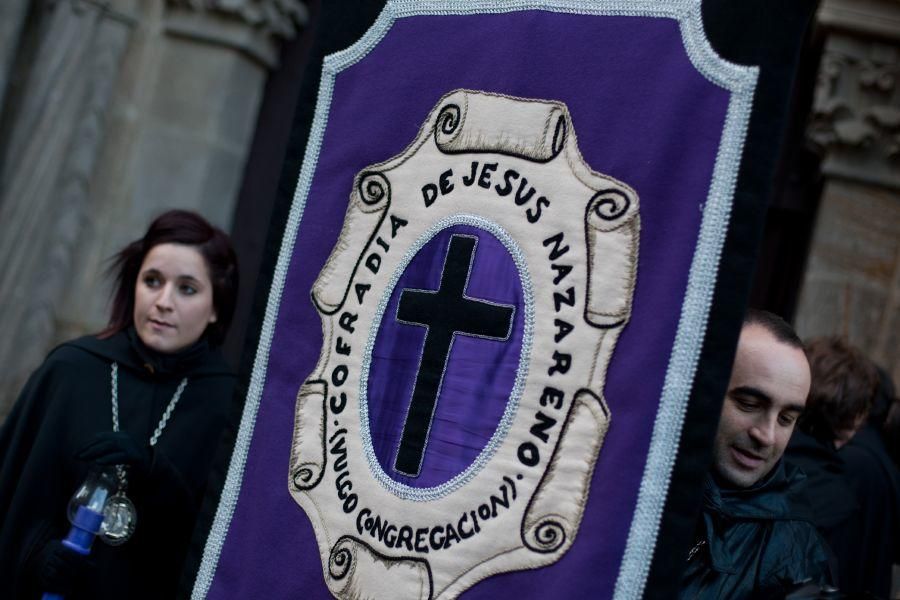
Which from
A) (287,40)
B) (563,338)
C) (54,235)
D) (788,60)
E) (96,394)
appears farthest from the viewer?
(287,40)

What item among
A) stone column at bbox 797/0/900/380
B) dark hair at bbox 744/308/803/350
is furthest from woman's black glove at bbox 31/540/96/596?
stone column at bbox 797/0/900/380

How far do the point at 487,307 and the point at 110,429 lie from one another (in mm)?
1354

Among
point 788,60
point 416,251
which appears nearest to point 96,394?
point 416,251

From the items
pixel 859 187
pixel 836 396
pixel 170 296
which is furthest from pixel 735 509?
pixel 859 187

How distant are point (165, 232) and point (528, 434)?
4.80 feet

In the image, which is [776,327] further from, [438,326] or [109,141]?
[109,141]

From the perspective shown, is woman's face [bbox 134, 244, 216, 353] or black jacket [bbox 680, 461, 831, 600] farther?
woman's face [bbox 134, 244, 216, 353]

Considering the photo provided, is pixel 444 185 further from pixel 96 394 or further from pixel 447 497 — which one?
pixel 96 394

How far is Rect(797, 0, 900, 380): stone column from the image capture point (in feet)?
12.4

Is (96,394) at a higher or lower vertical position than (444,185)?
lower

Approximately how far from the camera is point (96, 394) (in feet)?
9.18

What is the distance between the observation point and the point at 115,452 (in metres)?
2.48

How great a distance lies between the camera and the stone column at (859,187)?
3.77m

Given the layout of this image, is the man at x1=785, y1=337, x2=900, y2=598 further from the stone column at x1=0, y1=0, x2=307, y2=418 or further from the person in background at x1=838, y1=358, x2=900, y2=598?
the stone column at x1=0, y1=0, x2=307, y2=418
